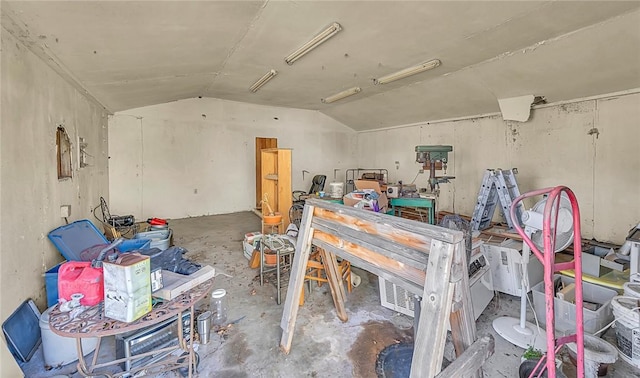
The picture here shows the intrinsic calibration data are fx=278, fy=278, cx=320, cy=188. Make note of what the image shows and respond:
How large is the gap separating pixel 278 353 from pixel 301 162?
6.70m

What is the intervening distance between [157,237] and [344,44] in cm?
375

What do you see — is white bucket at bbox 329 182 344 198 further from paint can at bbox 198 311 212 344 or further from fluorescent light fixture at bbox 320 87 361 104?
paint can at bbox 198 311 212 344

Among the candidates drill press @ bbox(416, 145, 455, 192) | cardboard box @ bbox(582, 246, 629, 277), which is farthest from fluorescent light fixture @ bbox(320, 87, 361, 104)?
cardboard box @ bbox(582, 246, 629, 277)

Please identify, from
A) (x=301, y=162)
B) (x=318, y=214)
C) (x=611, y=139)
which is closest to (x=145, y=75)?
(x=318, y=214)

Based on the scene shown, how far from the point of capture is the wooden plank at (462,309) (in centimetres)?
128

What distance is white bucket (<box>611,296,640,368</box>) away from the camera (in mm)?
1903

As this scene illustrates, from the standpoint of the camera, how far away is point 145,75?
3836 mm

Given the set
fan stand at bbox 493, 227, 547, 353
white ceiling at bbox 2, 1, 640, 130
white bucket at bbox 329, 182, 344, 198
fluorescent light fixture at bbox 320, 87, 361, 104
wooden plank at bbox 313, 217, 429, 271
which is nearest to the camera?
wooden plank at bbox 313, 217, 429, 271

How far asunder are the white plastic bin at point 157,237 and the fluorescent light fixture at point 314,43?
3.17 m

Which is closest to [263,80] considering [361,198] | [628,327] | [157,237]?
[361,198]

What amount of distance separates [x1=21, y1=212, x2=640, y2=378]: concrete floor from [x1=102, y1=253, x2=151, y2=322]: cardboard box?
87 cm

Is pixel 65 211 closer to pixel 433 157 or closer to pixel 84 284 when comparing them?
pixel 84 284

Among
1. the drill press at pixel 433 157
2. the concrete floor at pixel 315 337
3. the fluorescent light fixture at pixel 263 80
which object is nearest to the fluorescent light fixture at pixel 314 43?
the fluorescent light fixture at pixel 263 80

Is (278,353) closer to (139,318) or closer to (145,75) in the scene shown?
(139,318)
